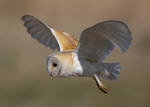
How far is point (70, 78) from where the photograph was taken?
11.8 m

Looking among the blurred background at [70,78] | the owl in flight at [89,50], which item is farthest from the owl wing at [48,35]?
the blurred background at [70,78]

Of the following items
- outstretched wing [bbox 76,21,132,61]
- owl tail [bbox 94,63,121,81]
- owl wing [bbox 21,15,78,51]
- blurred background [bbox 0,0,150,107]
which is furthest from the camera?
blurred background [bbox 0,0,150,107]

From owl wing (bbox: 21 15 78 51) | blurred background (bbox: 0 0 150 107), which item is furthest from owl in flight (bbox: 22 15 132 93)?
blurred background (bbox: 0 0 150 107)

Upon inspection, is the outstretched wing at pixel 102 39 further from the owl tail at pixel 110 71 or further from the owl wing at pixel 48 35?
the owl wing at pixel 48 35

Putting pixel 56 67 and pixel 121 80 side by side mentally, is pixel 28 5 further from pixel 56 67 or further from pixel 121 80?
pixel 56 67

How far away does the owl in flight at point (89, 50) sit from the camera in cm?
709

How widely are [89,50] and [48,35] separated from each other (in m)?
0.71

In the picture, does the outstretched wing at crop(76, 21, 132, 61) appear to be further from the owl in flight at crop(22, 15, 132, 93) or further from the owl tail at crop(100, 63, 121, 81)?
the owl tail at crop(100, 63, 121, 81)

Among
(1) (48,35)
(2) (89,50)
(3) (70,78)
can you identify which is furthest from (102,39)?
(3) (70,78)

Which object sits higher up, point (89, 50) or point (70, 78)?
point (89, 50)

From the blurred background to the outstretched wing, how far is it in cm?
211

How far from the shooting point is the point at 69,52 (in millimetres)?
7500

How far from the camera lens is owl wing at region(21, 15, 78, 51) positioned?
309 inches

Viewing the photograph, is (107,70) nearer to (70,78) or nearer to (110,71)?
(110,71)
